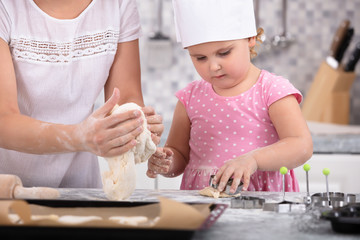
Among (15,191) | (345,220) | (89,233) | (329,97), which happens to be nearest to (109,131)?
(15,191)

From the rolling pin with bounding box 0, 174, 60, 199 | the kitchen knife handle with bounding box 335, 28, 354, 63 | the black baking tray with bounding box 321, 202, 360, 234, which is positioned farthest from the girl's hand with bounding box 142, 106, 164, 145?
the kitchen knife handle with bounding box 335, 28, 354, 63

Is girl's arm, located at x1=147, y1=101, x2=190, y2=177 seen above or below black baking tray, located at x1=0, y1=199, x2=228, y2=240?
below

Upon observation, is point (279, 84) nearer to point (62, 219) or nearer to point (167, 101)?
point (62, 219)

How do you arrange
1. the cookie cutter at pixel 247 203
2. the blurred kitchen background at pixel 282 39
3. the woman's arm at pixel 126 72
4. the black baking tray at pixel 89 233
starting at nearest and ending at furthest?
the black baking tray at pixel 89 233 → the cookie cutter at pixel 247 203 → the woman's arm at pixel 126 72 → the blurred kitchen background at pixel 282 39

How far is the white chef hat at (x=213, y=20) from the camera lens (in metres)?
1.27

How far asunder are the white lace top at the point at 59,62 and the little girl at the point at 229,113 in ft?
0.60

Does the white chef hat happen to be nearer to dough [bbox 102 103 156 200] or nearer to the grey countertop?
dough [bbox 102 103 156 200]

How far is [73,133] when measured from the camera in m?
1.02

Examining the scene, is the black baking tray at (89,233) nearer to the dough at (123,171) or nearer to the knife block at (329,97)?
the dough at (123,171)

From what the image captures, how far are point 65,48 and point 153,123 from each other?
0.34m

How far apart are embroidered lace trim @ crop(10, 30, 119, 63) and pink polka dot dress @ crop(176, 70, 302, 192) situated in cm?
31

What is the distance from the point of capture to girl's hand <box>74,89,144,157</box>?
100 centimetres

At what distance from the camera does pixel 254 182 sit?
1.36 metres

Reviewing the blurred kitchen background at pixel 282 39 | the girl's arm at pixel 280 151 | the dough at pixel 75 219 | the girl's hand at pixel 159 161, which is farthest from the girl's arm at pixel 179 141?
the blurred kitchen background at pixel 282 39
